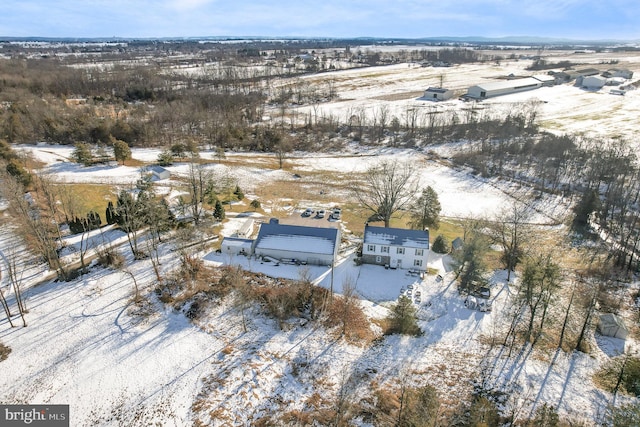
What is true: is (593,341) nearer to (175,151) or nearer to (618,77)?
(175,151)

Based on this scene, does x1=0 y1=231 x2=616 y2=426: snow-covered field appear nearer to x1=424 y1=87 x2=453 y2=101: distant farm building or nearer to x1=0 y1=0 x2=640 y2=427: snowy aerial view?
x1=0 y1=0 x2=640 y2=427: snowy aerial view

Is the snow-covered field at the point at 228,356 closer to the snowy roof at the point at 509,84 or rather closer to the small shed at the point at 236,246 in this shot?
the small shed at the point at 236,246

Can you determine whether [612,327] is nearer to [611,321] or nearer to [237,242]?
[611,321]

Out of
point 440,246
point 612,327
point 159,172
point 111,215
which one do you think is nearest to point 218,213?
point 111,215

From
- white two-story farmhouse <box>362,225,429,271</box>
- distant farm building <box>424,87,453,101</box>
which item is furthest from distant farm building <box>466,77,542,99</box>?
white two-story farmhouse <box>362,225,429,271</box>

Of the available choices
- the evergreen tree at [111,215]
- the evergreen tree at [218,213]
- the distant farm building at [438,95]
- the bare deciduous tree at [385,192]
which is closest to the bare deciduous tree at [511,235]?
the bare deciduous tree at [385,192]

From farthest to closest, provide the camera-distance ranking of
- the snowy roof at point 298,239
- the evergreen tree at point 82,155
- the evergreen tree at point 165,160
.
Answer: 1. the evergreen tree at point 165,160
2. the evergreen tree at point 82,155
3. the snowy roof at point 298,239
